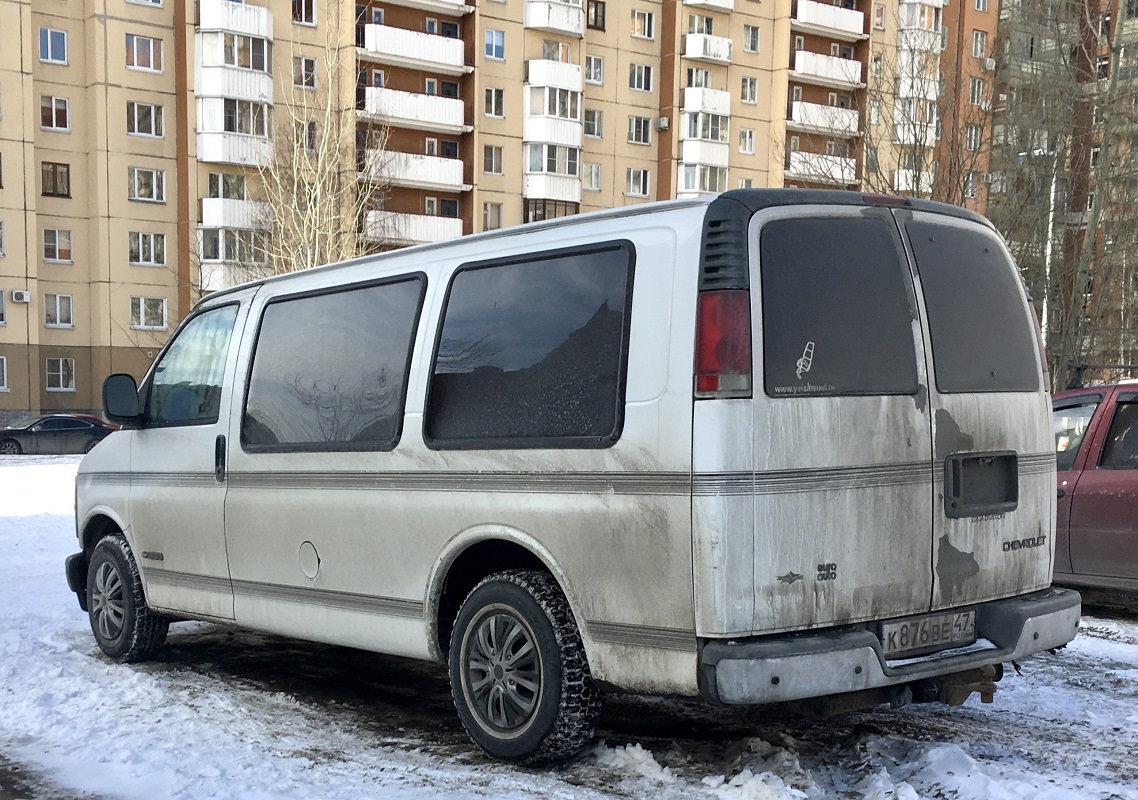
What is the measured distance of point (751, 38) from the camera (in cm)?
6188

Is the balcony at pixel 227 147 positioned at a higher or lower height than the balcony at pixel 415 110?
lower

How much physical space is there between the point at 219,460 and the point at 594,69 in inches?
2100

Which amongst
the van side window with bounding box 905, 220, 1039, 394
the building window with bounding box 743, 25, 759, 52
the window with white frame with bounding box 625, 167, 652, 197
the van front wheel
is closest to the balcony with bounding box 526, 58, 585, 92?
the window with white frame with bounding box 625, 167, 652, 197

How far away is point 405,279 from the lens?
19.5ft

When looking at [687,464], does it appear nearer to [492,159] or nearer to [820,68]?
[492,159]

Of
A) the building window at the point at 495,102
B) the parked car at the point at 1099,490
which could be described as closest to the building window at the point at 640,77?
the building window at the point at 495,102

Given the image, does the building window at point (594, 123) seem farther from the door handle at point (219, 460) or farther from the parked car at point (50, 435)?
the door handle at point (219, 460)

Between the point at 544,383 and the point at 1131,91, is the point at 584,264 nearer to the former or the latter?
the point at 544,383

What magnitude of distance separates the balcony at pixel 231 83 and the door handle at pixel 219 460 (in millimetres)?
44048

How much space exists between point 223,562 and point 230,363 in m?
1.11

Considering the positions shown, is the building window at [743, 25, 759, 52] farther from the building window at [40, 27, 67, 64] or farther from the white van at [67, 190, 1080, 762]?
the white van at [67, 190, 1080, 762]

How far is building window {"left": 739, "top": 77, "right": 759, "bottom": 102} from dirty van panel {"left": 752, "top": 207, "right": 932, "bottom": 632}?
58950mm

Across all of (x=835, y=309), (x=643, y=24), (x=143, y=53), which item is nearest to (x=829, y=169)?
(x=835, y=309)

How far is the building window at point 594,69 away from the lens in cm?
5750
